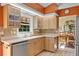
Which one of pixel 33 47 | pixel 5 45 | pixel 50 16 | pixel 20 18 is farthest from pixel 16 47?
pixel 50 16

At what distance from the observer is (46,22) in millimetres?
1854

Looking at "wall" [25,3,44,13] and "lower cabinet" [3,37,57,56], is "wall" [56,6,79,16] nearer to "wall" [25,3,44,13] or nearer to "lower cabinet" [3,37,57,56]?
"wall" [25,3,44,13]

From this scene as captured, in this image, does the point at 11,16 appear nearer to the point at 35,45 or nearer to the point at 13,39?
the point at 13,39

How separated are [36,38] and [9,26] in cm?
52

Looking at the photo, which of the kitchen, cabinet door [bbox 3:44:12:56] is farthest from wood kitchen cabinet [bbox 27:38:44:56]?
cabinet door [bbox 3:44:12:56]

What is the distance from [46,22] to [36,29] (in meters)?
0.23

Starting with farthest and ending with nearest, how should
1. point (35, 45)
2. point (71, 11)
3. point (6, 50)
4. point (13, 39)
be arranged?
point (35, 45) → point (71, 11) → point (13, 39) → point (6, 50)

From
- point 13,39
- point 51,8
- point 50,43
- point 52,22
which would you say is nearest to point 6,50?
point 13,39

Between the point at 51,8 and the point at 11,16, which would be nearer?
the point at 11,16

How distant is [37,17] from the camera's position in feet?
6.03

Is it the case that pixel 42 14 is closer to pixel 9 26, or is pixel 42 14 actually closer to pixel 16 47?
pixel 9 26

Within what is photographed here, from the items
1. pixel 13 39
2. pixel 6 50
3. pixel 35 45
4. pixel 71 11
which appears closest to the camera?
pixel 6 50

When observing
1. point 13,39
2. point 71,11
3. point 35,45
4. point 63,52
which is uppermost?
point 71,11

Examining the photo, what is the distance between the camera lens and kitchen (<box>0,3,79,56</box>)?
65.0 inches
